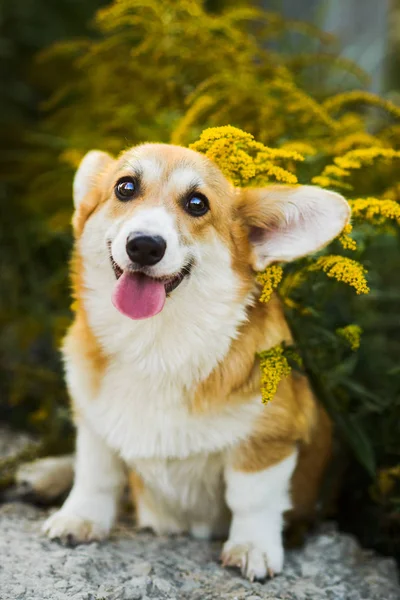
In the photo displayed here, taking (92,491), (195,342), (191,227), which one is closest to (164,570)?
(92,491)

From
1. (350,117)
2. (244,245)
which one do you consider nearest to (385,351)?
(350,117)

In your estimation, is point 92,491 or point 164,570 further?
point 92,491

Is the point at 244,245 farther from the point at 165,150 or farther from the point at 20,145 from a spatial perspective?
the point at 20,145

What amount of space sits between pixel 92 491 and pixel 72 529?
0.16 metres

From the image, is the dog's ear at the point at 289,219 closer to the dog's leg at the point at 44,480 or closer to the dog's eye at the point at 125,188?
the dog's eye at the point at 125,188

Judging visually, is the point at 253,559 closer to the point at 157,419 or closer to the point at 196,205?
the point at 157,419

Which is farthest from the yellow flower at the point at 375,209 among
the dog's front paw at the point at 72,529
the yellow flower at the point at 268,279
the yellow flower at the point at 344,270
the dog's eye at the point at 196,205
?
the dog's front paw at the point at 72,529

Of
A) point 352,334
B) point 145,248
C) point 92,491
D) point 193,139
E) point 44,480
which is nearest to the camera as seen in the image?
point 145,248

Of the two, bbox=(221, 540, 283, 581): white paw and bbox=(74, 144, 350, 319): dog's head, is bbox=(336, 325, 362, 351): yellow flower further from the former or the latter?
bbox=(221, 540, 283, 581): white paw

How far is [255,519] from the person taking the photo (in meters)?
2.43

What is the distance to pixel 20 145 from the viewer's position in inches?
190

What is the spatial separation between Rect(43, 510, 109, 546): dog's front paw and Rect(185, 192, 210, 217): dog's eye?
121cm

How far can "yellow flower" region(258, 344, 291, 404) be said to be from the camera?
215 centimetres

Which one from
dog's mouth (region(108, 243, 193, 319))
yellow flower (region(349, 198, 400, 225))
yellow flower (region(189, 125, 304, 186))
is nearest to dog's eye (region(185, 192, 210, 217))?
yellow flower (region(189, 125, 304, 186))
